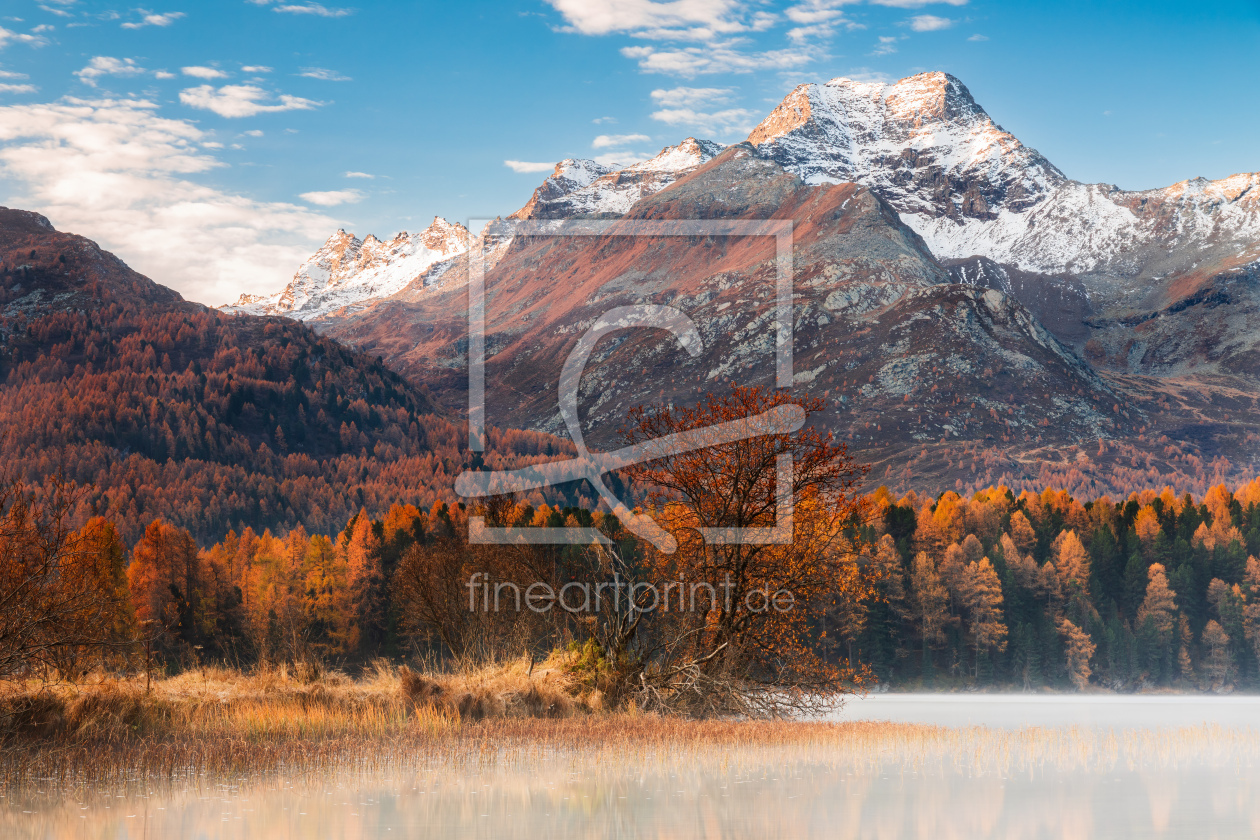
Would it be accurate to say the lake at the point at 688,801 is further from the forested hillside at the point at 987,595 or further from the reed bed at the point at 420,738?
the forested hillside at the point at 987,595

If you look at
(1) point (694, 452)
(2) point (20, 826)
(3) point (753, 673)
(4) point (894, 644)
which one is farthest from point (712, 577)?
(4) point (894, 644)

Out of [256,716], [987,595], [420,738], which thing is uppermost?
[256,716]

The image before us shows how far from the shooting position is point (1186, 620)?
11238 cm

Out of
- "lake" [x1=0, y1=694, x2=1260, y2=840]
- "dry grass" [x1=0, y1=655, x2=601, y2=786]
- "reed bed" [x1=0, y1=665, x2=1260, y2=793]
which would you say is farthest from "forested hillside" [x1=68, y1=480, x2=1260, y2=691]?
"lake" [x1=0, y1=694, x2=1260, y2=840]

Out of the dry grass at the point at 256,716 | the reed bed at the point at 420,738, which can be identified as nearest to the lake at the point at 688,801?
the reed bed at the point at 420,738

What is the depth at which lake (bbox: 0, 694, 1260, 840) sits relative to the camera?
15680 mm

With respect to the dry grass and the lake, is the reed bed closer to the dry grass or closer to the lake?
the dry grass

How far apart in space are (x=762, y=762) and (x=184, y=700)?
42.2ft

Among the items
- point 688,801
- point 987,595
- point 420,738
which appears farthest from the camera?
point 987,595

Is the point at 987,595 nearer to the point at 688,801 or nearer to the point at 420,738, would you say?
the point at 420,738

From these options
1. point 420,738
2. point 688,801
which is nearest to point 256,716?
point 420,738

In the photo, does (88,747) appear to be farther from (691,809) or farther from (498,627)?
(498,627)

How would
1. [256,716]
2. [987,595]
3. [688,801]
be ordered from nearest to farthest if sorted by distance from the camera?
[688,801], [256,716], [987,595]

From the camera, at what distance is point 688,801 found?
17828 millimetres
